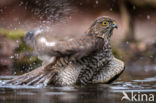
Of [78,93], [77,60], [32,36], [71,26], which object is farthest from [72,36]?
[71,26]

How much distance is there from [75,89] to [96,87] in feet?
1.45

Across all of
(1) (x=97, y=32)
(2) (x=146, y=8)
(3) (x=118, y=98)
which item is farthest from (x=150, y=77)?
(2) (x=146, y=8)

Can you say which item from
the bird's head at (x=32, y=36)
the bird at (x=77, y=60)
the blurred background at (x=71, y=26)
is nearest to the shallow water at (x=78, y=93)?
the bird at (x=77, y=60)

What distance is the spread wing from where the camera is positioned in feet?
23.0

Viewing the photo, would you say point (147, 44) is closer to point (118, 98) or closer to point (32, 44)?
point (32, 44)

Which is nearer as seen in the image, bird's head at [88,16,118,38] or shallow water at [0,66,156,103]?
shallow water at [0,66,156,103]

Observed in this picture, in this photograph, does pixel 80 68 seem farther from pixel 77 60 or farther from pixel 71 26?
pixel 71 26

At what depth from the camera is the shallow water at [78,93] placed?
5.64m

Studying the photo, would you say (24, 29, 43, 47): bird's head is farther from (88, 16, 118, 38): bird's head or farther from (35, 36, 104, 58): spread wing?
(88, 16, 118, 38): bird's head

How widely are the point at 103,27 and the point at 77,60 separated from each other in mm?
874

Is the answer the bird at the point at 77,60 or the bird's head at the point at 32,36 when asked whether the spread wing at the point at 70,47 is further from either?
the bird's head at the point at 32,36

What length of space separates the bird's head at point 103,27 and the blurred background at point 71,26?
30 cm

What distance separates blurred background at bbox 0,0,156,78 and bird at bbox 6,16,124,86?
0.38 metres

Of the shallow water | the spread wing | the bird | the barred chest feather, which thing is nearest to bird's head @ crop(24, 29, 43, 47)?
the bird
